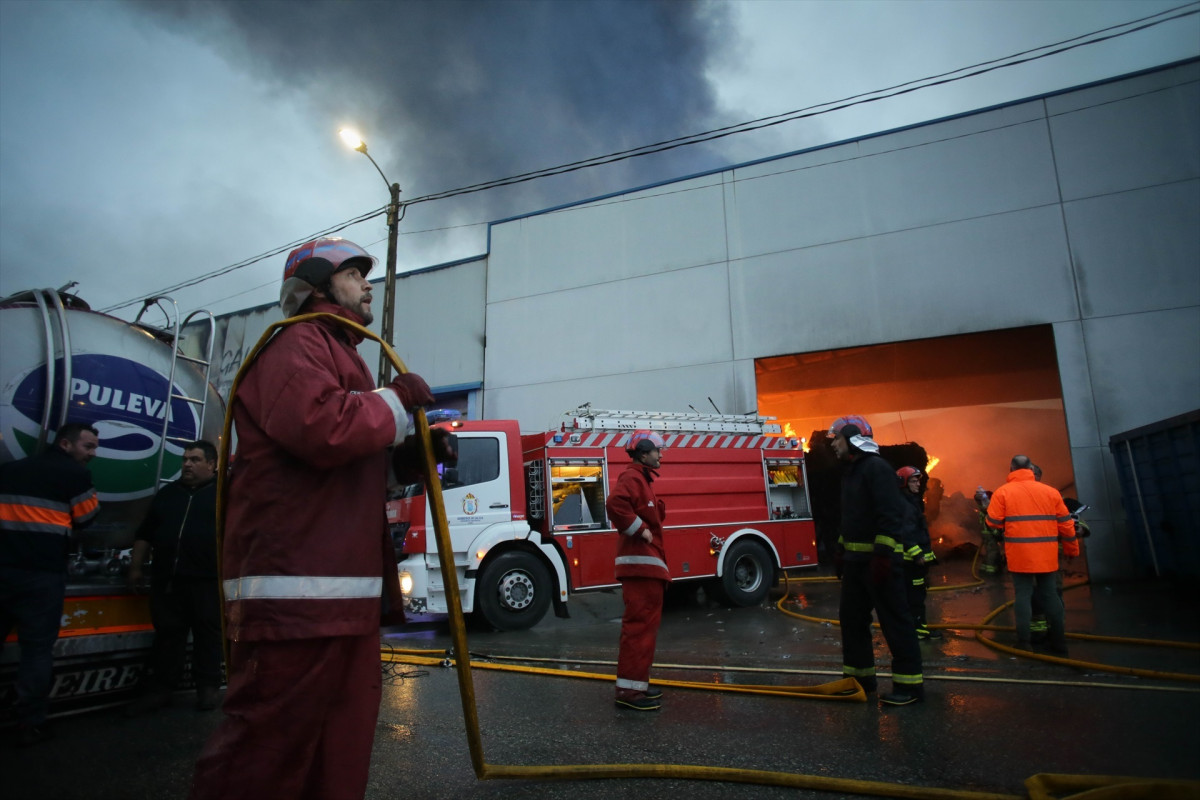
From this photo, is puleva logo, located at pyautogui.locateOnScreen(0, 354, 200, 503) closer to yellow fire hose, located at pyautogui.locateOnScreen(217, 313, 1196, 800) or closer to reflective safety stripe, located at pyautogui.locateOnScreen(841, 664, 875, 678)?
yellow fire hose, located at pyautogui.locateOnScreen(217, 313, 1196, 800)

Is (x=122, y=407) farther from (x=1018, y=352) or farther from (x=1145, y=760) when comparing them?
(x=1018, y=352)

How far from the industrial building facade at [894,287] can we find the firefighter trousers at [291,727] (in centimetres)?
1254

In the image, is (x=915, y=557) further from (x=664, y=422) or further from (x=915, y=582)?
(x=664, y=422)

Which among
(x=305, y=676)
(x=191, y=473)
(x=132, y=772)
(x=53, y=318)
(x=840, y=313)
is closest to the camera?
(x=305, y=676)

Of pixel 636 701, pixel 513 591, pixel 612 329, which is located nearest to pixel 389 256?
pixel 612 329

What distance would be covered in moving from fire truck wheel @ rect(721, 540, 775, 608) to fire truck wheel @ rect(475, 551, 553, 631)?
111 inches

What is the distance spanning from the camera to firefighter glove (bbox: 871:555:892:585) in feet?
13.8

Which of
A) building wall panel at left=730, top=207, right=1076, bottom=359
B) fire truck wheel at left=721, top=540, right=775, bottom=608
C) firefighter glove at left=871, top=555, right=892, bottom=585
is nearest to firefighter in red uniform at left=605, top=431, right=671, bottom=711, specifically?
firefighter glove at left=871, top=555, right=892, bottom=585

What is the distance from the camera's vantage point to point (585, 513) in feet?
28.8

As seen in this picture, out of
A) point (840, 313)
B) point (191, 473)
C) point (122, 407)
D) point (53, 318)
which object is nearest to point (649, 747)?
point (191, 473)

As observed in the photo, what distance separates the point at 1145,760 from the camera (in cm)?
303

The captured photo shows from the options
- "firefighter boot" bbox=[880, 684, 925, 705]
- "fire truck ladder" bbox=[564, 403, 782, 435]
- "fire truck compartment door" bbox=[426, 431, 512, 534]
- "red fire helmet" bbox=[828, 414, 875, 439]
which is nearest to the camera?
"firefighter boot" bbox=[880, 684, 925, 705]

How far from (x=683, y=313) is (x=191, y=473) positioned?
11.5m

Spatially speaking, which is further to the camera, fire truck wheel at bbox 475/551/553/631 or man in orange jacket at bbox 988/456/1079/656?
fire truck wheel at bbox 475/551/553/631
